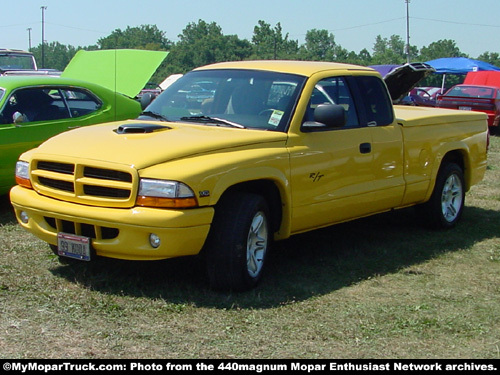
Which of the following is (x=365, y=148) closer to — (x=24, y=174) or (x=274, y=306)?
(x=274, y=306)

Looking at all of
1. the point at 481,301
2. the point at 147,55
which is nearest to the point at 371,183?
the point at 481,301

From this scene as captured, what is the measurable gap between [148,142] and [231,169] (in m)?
0.65

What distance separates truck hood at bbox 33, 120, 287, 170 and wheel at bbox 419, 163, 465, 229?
8.75 ft

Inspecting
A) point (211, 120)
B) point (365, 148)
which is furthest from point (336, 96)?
point (211, 120)

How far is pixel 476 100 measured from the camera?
2077 cm

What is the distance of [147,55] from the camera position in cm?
1173

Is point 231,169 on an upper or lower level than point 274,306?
upper

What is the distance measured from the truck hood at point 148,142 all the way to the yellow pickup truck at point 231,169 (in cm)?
1

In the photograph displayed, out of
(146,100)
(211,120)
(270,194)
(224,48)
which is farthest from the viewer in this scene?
(224,48)

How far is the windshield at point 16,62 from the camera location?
21578mm

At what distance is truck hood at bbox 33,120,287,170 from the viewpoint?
5176mm

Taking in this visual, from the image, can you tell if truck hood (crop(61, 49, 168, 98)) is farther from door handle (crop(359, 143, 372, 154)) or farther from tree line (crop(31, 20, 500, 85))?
tree line (crop(31, 20, 500, 85))

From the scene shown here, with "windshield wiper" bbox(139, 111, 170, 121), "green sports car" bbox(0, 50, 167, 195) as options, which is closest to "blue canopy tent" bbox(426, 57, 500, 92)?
"green sports car" bbox(0, 50, 167, 195)

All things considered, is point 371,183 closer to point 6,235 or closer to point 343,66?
point 343,66
